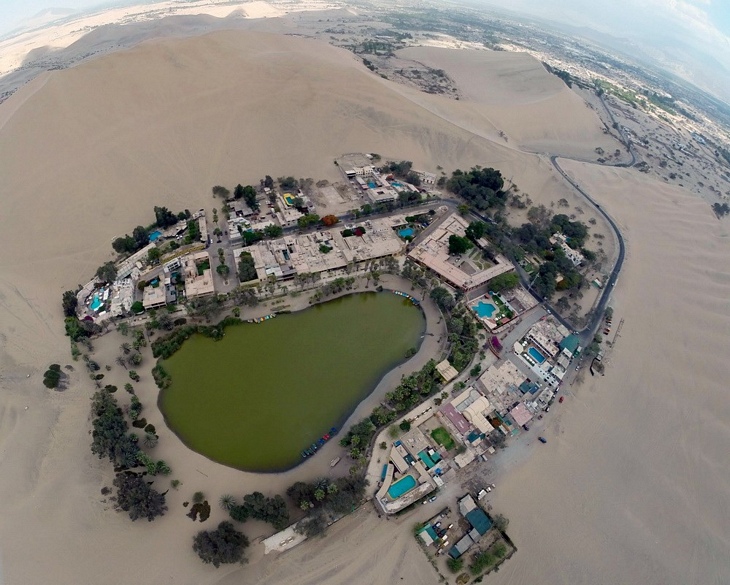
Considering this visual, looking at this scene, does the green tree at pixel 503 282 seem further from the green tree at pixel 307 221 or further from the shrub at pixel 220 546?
the shrub at pixel 220 546

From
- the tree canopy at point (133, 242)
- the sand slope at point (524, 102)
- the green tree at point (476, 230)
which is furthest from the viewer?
the sand slope at point (524, 102)

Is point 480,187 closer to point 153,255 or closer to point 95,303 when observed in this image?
point 153,255

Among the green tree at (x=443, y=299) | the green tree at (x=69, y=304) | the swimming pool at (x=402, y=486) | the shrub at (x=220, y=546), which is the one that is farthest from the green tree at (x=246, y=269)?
the swimming pool at (x=402, y=486)

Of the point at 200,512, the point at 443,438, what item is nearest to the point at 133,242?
the point at 200,512

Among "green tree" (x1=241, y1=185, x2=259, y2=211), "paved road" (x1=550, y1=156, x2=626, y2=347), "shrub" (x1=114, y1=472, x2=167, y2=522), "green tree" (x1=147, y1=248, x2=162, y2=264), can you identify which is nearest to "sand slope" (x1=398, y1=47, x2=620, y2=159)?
"paved road" (x1=550, y1=156, x2=626, y2=347)

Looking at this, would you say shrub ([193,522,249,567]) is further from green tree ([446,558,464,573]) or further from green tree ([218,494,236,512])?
green tree ([446,558,464,573])

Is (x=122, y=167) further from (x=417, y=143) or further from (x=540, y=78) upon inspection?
(x=540, y=78)
